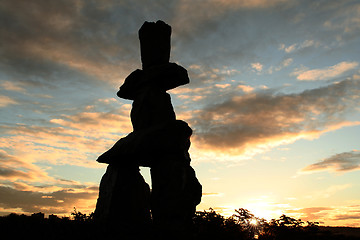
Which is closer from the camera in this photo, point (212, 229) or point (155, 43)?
point (212, 229)

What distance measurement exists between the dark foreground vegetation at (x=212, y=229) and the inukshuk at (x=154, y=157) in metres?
1.04

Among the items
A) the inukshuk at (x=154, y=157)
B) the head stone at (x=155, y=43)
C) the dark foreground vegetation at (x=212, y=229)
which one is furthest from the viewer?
the head stone at (x=155, y=43)

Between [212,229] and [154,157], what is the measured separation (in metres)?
3.45

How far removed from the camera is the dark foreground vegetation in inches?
319

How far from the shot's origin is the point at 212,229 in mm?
8953

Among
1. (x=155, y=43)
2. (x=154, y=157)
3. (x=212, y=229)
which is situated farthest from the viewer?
(x=155, y=43)

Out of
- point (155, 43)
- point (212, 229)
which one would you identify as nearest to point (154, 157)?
point (212, 229)

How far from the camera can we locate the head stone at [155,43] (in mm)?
12945

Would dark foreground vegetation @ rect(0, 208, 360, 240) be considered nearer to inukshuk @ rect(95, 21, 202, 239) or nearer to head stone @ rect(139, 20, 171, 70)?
inukshuk @ rect(95, 21, 202, 239)

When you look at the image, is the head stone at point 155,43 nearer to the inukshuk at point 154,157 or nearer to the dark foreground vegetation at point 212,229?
the inukshuk at point 154,157

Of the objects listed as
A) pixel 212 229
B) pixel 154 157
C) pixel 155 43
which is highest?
pixel 155 43

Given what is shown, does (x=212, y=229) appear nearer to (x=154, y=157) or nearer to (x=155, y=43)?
(x=154, y=157)

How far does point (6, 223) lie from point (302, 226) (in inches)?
312

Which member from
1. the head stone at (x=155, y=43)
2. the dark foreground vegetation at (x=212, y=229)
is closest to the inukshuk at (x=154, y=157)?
the head stone at (x=155, y=43)
